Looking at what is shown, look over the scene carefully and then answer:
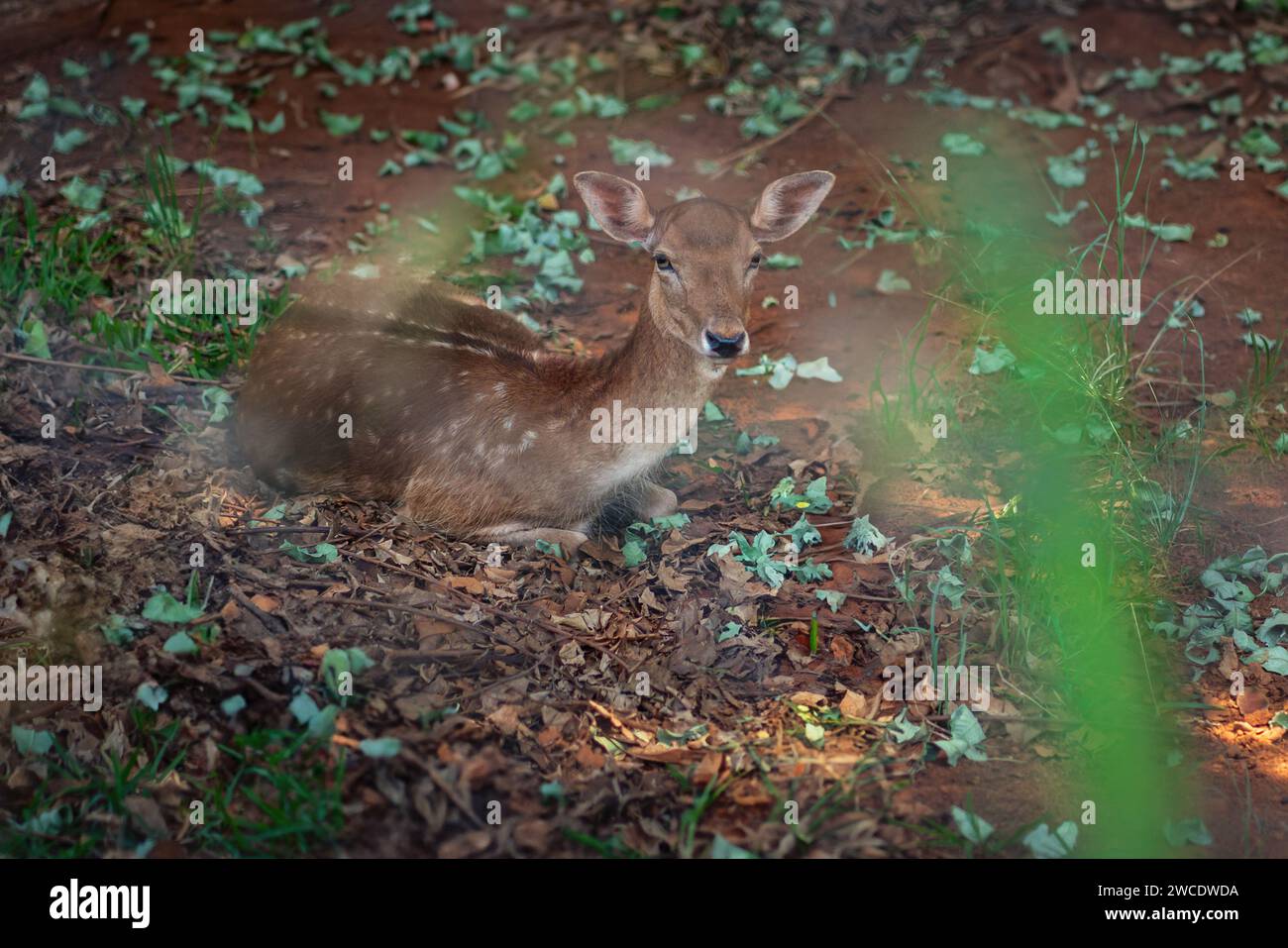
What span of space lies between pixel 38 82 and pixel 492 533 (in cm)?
573

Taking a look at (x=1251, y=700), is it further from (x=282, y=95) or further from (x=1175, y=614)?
(x=282, y=95)

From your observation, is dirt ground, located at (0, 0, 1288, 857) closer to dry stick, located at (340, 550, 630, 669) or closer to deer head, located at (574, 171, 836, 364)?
dry stick, located at (340, 550, 630, 669)

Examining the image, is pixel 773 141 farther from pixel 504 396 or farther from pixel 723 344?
pixel 723 344

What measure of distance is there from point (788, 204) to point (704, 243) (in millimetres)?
559

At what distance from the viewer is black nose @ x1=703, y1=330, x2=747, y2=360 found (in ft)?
17.2

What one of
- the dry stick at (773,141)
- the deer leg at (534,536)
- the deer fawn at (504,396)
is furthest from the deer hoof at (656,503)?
the dry stick at (773,141)

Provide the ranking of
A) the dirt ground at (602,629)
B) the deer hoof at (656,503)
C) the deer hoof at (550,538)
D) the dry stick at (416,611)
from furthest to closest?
the deer hoof at (656,503)
the deer hoof at (550,538)
the dry stick at (416,611)
the dirt ground at (602,629)

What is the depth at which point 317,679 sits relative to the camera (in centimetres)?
470

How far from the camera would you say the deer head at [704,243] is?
5.38 metres

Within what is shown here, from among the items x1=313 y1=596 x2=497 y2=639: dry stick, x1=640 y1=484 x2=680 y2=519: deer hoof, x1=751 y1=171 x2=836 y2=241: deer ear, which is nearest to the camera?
x1=313 y1=596 x2=497 y2=639: dry stick

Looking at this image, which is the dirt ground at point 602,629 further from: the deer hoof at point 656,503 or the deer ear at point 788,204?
the deer ear at point 788,204

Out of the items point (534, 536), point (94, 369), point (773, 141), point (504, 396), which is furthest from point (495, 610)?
point (773, 141)

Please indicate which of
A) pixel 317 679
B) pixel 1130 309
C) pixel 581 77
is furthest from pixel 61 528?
pixel 581 77

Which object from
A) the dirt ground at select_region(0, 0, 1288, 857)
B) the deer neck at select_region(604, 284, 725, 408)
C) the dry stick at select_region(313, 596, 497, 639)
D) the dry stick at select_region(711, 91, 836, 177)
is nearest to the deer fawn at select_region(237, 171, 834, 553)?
the deer neck at select_region(604, 284, 725, 408)
